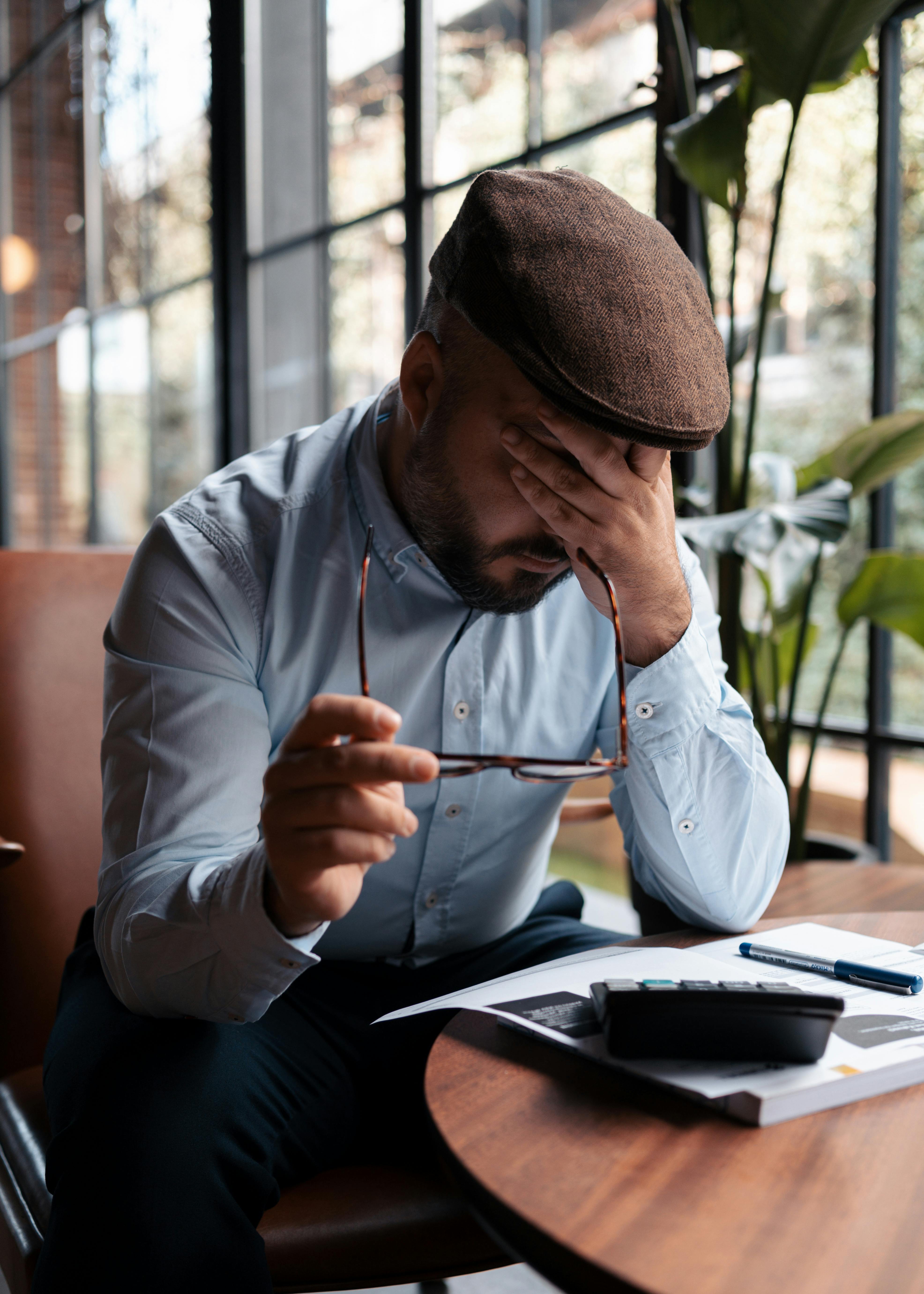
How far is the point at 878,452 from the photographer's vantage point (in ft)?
6.00

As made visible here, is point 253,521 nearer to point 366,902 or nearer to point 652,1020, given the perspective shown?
point 366,902

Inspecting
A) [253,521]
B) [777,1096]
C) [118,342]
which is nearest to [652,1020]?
[777,1096]

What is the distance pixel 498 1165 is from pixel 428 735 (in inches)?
23.6

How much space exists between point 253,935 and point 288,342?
337 centimetres

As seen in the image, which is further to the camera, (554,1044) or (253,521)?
(253,521)

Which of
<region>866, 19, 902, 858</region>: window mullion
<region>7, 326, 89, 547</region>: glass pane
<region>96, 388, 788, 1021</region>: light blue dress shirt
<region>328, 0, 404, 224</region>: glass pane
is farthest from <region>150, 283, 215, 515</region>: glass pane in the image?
<region>96, 388, 788, 1021</region>: light blue dress shirt

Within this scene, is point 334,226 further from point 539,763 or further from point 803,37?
point 539,763

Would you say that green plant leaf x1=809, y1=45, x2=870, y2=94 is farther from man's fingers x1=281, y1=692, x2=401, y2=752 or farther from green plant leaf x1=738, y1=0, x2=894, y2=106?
man's fingers x1=281, y1=692, x2=401, y2=752

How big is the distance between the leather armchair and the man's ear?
0.63 metres

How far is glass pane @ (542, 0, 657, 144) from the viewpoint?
2.51m

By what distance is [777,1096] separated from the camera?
64cm

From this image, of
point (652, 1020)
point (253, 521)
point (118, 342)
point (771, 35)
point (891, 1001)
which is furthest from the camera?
point (118, 342)

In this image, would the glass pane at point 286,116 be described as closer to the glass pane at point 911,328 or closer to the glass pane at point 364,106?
the glass pane at point 364,106

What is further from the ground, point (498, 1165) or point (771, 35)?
point (771, 35)
